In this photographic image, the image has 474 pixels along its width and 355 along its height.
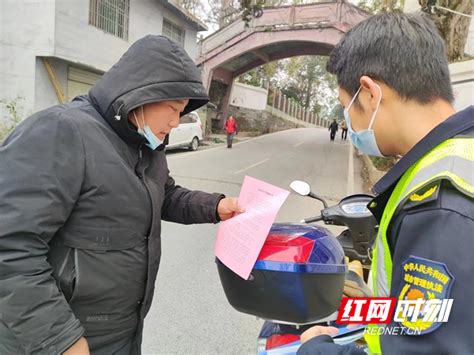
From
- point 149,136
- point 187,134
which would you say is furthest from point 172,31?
point 149,136

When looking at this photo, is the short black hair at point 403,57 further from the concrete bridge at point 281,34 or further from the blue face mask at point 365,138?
the concrete bridge at point 281,34

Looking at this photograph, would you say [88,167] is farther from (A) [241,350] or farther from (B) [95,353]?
(A) [241,350]

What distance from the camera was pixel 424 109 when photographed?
40.5 inches

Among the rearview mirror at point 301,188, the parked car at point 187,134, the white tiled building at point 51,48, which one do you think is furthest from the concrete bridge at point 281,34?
the rearview mirror at point 301,188

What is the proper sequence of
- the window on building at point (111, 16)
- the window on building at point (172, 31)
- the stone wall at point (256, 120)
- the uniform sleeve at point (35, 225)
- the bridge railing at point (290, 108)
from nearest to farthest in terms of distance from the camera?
the uniform sleeve at point (35, 225)
the window on building at point (111, 16)
the window on building at point (172, 31)
the stone wall at point (256, 120)
the bridge railing at point (290, 108)

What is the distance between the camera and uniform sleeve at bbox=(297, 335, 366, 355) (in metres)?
1.01

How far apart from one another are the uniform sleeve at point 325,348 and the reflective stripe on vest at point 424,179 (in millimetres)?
51

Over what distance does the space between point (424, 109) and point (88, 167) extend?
1.04 meters

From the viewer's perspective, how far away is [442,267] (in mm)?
773

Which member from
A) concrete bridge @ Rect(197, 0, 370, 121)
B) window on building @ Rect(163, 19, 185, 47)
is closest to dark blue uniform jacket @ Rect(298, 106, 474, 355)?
→ concrete bridge @ Rect(197, 0, 370, 121)

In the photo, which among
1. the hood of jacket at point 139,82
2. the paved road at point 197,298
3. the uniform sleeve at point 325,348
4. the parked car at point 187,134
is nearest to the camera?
the uniform sleeve at point 325,348

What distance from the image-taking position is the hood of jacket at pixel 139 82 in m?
1.38

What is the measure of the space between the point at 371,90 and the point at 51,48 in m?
11.5

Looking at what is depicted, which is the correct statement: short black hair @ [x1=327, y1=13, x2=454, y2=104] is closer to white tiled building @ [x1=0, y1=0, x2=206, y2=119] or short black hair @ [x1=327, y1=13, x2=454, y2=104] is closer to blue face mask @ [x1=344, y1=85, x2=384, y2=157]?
blue face mask @ [x1=344, y1=85, x2=384, y2=157]
